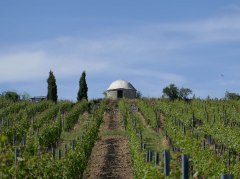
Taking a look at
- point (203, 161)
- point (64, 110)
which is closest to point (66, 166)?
point (203, 161)

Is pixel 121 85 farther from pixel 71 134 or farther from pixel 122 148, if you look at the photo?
pixel 122 148

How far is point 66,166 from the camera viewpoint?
46.2 ft

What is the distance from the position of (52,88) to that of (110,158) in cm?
3358

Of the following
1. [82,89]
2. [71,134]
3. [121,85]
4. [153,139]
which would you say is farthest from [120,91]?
[153,139]

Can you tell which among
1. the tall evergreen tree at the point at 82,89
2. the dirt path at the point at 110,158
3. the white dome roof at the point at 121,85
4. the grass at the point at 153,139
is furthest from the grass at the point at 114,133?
the white dome roof at the point at 121,85

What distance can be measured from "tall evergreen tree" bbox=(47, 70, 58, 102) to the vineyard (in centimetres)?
1040

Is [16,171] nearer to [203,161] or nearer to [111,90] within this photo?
[203,161]

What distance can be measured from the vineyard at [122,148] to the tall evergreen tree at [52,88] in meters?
10.4

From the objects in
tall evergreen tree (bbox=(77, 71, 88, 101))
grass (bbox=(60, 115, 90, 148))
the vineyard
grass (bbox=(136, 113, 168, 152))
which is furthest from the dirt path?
tall evergreen tree (bbox=(77, 71, 88, 101))

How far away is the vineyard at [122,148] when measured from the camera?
11.3 m

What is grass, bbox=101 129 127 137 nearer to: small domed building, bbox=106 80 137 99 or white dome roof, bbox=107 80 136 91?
small domed building, bbox=106 80 137 99

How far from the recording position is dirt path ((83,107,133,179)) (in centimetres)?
1793

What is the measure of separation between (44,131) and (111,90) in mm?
42067

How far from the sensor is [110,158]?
21.1m
